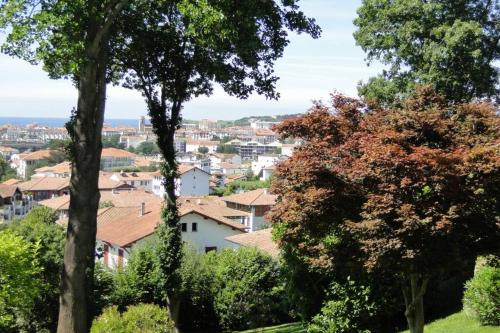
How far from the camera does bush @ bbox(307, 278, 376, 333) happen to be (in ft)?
47.4

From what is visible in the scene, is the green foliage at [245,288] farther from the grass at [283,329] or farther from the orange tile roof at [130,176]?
the orange tile roof at [130,176]

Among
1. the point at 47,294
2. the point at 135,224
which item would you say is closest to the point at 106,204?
the point at 135,224

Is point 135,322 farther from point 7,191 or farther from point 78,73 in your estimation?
point 7,191

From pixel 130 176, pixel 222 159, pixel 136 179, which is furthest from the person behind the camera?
pixel 222 159

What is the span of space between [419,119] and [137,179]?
10165 cm

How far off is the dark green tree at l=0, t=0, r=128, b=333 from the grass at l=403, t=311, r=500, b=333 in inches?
360

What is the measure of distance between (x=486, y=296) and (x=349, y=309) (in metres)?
3.58

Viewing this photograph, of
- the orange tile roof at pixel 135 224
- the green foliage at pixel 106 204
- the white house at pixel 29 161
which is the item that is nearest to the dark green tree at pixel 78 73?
the orange tile roof at pixel 135 224

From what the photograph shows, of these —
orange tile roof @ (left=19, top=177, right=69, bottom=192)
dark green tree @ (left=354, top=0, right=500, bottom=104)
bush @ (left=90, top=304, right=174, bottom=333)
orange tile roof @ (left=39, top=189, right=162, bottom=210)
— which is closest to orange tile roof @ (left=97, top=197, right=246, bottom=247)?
dark green tree @ (left=354, top=0, right=500, bottom=104)

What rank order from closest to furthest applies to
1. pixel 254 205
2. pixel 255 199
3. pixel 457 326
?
pixel 457 326 < pixel 254 205 < pixel 255 199

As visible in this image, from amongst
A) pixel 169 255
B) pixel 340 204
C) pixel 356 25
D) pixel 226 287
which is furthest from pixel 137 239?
pixel 340 204

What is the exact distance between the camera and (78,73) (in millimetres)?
8680

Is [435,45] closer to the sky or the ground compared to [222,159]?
closer to the sky

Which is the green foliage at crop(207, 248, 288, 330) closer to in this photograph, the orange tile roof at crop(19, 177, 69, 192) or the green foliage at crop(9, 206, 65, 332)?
the green foliage at crop(9, 206, 65, 332)
